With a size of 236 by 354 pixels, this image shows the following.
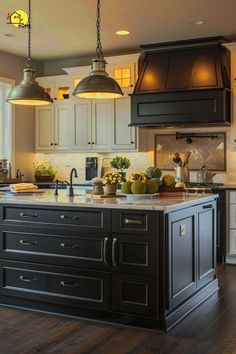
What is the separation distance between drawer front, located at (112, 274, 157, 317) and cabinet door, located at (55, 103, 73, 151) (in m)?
4.31

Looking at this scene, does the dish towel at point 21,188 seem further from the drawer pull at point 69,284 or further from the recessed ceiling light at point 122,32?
the recessed ceiling light at point 122,32

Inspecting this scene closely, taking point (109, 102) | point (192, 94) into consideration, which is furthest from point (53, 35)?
point (192, 94)

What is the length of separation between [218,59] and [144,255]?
3.66 m

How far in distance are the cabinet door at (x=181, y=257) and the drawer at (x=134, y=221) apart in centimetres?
15

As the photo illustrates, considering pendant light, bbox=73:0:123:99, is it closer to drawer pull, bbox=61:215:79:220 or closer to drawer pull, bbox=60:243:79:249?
drawer pull, bbox=61:215:79:220

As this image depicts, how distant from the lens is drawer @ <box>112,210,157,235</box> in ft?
12.0

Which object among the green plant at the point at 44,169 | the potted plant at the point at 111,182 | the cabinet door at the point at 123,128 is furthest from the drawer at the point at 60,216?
the green plant at the point at 44,169

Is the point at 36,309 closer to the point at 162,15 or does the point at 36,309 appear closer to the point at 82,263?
the point at 82,263

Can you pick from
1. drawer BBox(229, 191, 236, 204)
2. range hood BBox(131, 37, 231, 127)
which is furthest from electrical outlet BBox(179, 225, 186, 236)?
range hood BBox(131, 37, 231, 127)

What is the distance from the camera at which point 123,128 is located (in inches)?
289

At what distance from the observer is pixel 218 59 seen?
6.50 m

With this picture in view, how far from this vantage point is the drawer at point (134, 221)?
143 inches

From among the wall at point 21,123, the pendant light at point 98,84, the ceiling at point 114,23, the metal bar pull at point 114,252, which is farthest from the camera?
the wall at point 21,123

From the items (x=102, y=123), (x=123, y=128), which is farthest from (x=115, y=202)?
(x=102, y=123)
